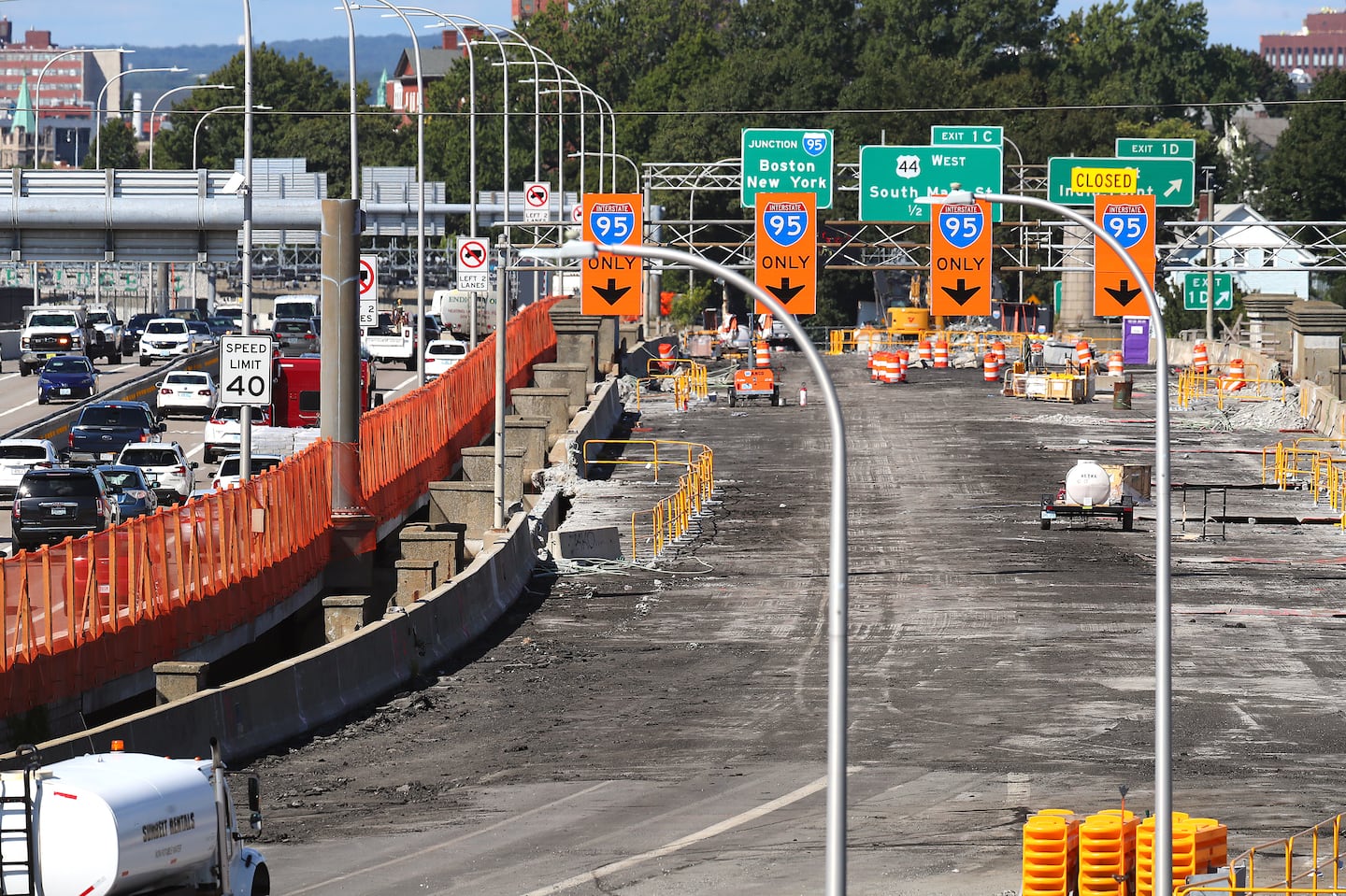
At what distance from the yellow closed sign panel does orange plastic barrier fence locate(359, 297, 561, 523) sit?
19.6 metres

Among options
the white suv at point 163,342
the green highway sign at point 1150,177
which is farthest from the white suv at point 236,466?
the white suv at point 163,342

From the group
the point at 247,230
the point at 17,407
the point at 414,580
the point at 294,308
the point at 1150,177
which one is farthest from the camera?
the point at 294,308

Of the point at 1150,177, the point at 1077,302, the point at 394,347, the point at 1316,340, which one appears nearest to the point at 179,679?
the point at 1150,177

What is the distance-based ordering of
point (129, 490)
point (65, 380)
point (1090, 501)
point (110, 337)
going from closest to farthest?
point (129, 490), point (1090, 501), point (65, 380), point (110, 337)

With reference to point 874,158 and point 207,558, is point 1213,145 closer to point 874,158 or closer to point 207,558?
point 874,158

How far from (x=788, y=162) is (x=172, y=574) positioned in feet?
150

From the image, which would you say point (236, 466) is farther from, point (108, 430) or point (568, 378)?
point (568, 378)

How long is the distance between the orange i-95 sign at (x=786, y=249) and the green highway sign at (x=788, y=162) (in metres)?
16.2

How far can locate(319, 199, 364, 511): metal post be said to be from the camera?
3400cm

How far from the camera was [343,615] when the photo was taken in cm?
3011

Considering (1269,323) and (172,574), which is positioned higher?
(1269,323)

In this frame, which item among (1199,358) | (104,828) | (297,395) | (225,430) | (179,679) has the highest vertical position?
(297,395)

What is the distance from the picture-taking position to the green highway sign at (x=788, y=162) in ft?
224

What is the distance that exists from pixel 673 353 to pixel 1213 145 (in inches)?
3547
